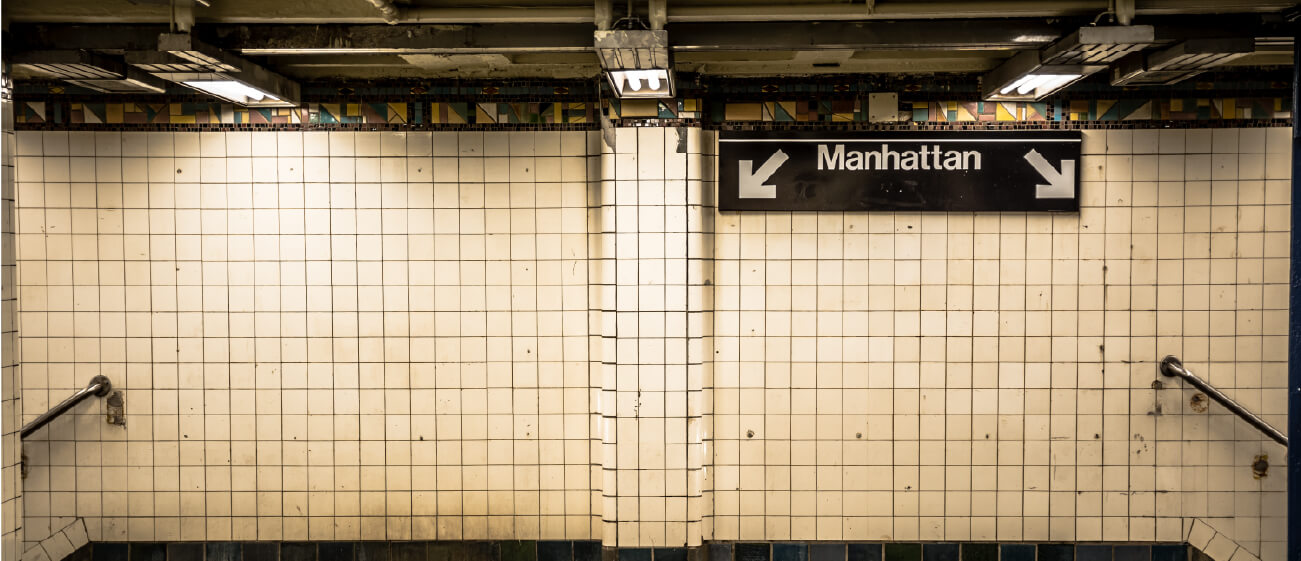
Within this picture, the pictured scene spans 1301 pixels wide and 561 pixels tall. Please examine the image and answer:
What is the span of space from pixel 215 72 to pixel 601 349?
2296 mm

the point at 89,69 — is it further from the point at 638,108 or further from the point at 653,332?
the point at 653,332

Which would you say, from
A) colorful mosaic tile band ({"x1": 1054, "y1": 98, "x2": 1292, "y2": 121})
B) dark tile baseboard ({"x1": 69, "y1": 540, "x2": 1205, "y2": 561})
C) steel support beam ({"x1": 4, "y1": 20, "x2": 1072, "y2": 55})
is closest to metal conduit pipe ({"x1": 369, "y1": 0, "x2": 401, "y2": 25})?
steel support beam ({"x1": 4, "y1": 20, "x2": 1072, "y2": 55})

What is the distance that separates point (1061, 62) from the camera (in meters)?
3.25

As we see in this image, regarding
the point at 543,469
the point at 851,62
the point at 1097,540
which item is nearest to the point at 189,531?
the point at 543,469

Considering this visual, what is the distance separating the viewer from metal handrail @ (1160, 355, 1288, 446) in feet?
13.5

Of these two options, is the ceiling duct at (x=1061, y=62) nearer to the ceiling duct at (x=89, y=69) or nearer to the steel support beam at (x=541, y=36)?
the steel support beam at (x=541, y=36)

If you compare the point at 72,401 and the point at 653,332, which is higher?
the point at 653,332

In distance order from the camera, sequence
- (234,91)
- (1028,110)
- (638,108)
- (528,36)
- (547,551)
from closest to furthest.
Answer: (528,36) < (234,91) < (638,108) < (1028,110) < (547,551)

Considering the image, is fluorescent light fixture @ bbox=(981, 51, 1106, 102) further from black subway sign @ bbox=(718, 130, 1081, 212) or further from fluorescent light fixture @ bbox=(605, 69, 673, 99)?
fluorescent light fixture @ bbox=(605, 69, 673, 99)

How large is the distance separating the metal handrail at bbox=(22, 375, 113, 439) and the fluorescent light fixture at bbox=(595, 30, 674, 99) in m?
3.33

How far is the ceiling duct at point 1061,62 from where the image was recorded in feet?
9.73

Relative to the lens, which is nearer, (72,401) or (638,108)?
(638,108)

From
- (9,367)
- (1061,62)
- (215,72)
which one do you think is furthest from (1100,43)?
(215,72)

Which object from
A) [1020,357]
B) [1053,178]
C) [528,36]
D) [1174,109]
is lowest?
[1020,357]
